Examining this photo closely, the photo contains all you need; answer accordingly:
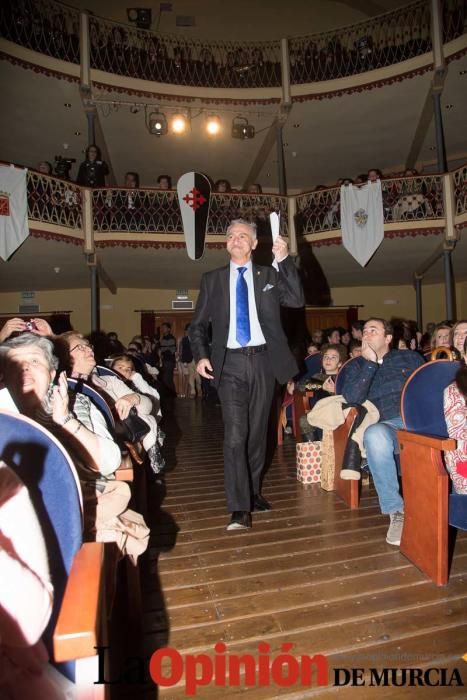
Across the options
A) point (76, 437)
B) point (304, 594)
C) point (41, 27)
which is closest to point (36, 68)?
point (41, 27)

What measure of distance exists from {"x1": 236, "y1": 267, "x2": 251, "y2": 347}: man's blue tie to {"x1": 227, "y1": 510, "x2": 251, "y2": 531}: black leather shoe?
3.00ft

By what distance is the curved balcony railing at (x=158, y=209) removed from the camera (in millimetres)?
9102

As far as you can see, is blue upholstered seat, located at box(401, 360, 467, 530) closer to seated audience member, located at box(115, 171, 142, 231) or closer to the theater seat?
the theater seat

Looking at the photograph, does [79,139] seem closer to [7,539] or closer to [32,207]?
[32,207]

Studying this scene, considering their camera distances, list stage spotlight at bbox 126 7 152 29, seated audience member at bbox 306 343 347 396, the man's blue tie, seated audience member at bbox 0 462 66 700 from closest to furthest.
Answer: seated audience member at bbox 0 462 66 700, the man's blue tie, seated audience member at bbox 306 343 347 396, stage spotlight at bbox 126 7 152 29

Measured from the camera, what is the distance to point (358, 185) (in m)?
8.90

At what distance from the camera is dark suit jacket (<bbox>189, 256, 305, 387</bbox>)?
243 cm

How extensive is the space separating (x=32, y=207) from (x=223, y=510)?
7.59 metres

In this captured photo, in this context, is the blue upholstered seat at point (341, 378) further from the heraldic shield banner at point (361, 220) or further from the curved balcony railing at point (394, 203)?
the curved balcony railing at point (394, 203)

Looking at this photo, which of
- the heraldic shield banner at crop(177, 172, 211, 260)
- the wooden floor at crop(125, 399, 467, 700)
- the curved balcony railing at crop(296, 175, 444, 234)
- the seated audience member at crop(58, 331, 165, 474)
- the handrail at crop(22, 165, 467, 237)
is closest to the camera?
the wooden floor at crop(125, 399, 467, 700)

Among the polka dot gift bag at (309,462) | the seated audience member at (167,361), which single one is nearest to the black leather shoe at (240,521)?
the polka dot gift bag at (309,462)

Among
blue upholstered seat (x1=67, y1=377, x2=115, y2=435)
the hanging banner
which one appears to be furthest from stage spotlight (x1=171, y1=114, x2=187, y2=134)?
blue upholstered seat (x1=67, y1=377, x2=115, y2=435)

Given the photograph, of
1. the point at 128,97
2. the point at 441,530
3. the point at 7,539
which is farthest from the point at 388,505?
the point at 128,97

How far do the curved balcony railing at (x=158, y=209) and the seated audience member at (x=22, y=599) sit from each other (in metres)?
8.92
